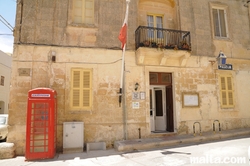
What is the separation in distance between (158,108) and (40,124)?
5.77 meters

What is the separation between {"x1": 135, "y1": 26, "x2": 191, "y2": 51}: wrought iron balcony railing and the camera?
8.25m

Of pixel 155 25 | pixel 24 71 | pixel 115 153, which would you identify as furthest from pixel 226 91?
pixel 24 71

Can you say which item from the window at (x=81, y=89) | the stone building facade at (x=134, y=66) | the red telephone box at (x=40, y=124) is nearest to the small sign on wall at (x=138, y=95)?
the stone building facade at (x=134, y=66)

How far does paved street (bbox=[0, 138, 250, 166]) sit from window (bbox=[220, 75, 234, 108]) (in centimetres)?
347

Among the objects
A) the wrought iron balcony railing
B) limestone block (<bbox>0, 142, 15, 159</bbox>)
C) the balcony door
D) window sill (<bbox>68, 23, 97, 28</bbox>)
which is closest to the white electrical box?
limestone block (<bbox>0, 142, 15, 159</bbox>)

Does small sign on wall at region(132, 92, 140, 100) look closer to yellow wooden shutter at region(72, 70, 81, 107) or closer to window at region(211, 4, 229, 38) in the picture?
yellow wooden shutter at region(72, 70, 81, 107)

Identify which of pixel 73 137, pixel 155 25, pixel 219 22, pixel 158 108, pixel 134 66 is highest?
pixel 219 22

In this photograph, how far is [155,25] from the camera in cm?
934

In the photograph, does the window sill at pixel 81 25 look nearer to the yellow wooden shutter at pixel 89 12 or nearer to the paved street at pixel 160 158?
the yellow wooden shutter at pixel 89 12

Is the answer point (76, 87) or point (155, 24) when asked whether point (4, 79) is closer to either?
point (76, 87)

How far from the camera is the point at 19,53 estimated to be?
7230 millimetres

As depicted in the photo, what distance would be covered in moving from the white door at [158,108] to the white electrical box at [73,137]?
3.83 m

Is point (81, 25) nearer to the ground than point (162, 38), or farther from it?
farther from it

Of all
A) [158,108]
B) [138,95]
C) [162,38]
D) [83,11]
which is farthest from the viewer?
[158,108]
